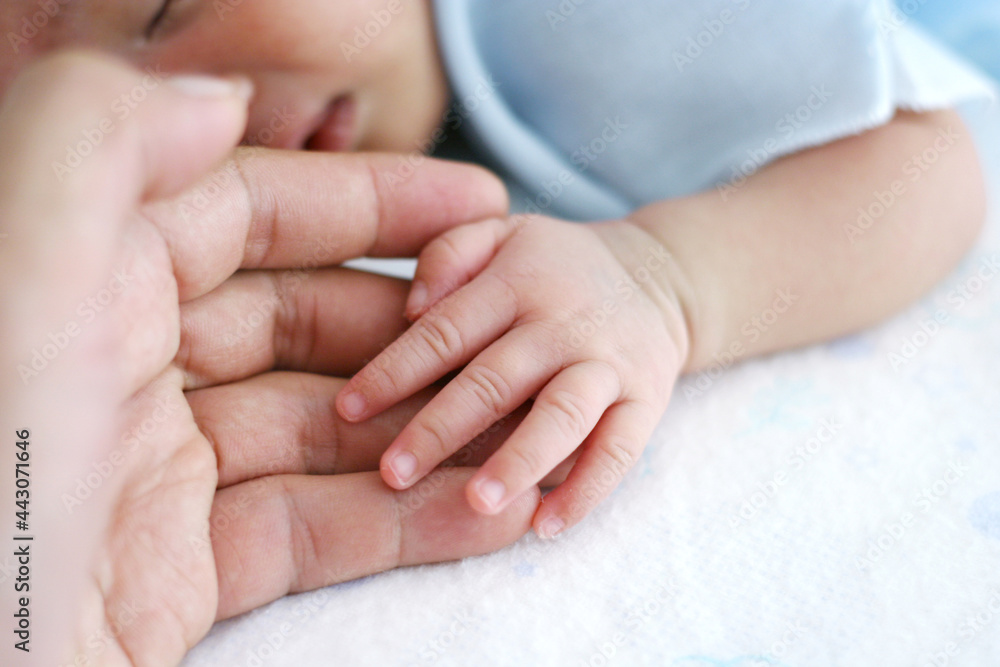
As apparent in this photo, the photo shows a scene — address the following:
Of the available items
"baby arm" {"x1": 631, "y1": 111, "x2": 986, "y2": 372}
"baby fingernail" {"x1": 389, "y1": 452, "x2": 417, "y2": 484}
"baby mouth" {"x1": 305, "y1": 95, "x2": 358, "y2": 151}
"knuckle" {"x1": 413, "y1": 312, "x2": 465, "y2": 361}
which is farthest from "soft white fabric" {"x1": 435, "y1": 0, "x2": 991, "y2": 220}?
"baby fingernail" {"x1": 389, "y1": 452, "x2": 417, "y2": 484}

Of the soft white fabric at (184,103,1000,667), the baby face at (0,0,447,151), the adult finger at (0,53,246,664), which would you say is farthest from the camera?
the baby face at (0,0,447,151)

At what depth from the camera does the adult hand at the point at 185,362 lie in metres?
0.37

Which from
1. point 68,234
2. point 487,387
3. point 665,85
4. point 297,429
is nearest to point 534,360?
point 487,387

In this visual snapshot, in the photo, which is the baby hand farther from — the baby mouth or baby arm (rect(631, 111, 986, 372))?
the baby mouth

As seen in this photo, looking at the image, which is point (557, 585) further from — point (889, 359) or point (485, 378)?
point (889, 359)

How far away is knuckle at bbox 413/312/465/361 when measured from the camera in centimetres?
62

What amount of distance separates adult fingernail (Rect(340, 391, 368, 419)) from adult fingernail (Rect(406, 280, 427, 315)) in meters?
0.10

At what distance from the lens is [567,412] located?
22.9 inches

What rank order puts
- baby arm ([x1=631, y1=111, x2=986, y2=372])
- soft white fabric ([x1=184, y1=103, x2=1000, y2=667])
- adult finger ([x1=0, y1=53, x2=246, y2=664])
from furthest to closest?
baby arm ([x1=631, y1=111, x2=986, y2=372])
soft white fabric ([x1=184, y1=103, x2=1000, y2=667])
adult finger ([x1=0, y1=53, x2=246, y2=664])

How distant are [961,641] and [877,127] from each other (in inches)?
22.7

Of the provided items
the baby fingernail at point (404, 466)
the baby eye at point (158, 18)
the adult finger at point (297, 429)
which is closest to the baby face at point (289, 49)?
the baby eye at point (158, 18)

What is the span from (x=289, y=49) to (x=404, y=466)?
41 centimetres

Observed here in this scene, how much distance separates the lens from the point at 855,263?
32.6 inches

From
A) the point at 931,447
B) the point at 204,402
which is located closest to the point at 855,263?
the point at 931,447
